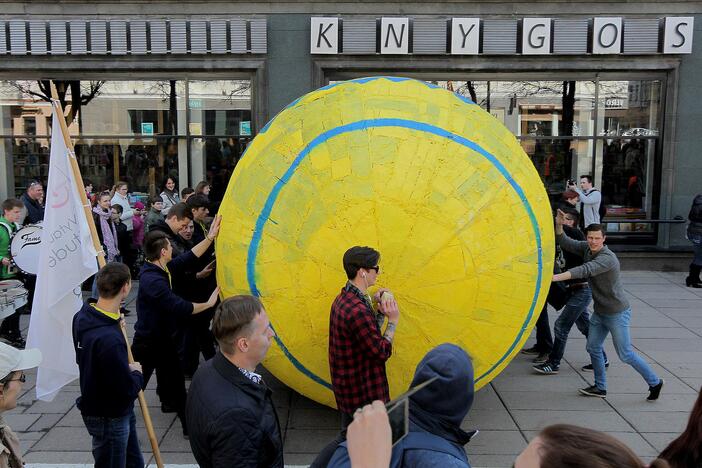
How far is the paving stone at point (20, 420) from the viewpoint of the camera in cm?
560

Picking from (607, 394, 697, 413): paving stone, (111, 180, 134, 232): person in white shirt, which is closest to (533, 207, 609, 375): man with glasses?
(607, 394, 697, 413): paving stone

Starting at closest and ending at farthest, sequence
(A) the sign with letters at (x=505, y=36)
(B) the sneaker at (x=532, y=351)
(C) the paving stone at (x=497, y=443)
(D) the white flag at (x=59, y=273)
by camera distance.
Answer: (D) the white flag at (x=59, y=273) → (C) the paving stone at (x=497, y=443) → (B) the sneaker at (x=532, y=351) → (A) the sign with letters at (x=505, y=36)

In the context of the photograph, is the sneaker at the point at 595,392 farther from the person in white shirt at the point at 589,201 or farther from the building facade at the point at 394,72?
the building facade at the point at 394,72

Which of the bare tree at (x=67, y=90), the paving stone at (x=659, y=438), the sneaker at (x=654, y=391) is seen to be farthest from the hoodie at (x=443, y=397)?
the bare tree at (x=67, y=90)

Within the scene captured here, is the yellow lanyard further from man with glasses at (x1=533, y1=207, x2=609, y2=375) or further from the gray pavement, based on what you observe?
man with glasses at (x1=533, y1=207, x2=609, y2=375)

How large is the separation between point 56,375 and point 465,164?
3.29m

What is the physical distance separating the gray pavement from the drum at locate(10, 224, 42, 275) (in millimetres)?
1455

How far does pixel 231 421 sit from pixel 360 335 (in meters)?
1.47

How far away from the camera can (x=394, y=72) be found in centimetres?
1219

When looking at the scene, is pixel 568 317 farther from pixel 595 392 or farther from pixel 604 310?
pixel 595 392

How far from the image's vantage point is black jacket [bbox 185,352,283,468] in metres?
2.77

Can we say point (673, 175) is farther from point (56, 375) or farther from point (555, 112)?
point (56, 375)

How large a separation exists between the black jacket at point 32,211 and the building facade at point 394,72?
12.3 ft

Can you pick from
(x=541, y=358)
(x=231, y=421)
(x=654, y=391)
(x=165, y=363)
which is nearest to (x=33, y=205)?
(x=165, y=363)
